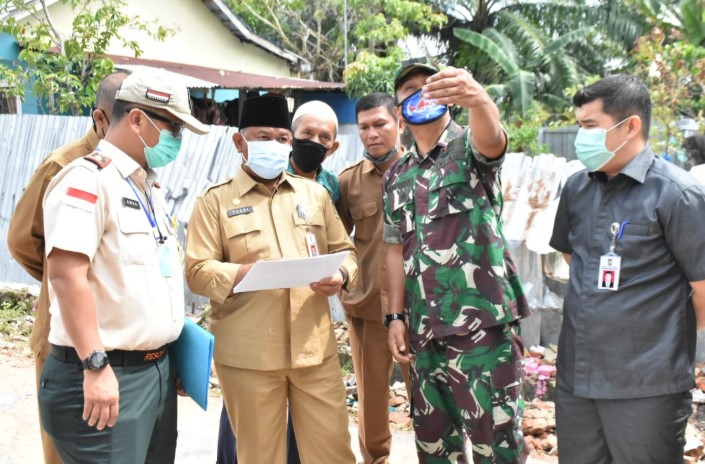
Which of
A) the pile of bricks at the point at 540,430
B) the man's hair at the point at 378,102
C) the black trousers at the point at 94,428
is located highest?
the man's hair at the point at 378,102

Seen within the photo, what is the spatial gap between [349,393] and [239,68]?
13934 millimetres

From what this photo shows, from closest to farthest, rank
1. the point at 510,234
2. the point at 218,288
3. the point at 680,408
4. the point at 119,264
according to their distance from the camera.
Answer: the point at 119,264 → the point at 680,408 → the point at 218,288 → the point at 510,234

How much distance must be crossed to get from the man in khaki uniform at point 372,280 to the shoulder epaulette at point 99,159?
5.77 ft

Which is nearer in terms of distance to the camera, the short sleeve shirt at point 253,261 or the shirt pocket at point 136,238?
the shirt pocket at point 136,238

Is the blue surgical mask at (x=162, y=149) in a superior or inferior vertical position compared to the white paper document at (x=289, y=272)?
superior

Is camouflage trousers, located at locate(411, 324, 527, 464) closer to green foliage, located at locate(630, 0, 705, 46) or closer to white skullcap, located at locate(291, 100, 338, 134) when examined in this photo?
white skullcap, located at locate(291, 100, 338, 134)

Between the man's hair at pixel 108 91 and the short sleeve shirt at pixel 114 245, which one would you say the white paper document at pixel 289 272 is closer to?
the short sleeve shirt at pixel 114 245

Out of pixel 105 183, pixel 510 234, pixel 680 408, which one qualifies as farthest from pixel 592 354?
pixel 510 234

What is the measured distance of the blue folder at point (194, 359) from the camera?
259 cm

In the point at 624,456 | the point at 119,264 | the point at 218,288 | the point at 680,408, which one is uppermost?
the point at 119,264

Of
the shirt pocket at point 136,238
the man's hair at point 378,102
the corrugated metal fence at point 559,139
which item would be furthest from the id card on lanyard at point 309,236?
the corrugated metal fence at point 559,139

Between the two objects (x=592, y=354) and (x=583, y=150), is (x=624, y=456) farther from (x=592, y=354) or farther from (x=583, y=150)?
(x=583, y=150)

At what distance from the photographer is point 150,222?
8.35 feet

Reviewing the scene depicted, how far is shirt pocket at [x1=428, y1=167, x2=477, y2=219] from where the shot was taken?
299cm
